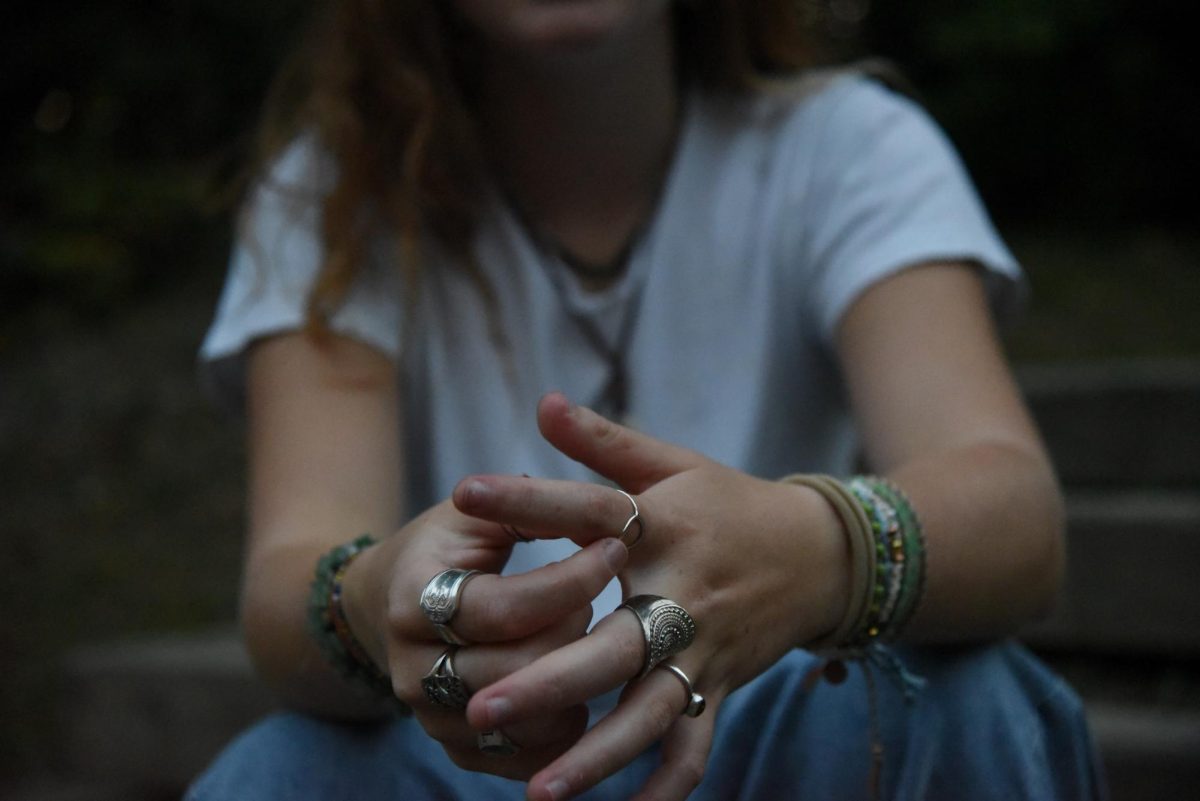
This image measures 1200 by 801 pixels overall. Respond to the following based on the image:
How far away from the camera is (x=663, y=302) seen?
152cm

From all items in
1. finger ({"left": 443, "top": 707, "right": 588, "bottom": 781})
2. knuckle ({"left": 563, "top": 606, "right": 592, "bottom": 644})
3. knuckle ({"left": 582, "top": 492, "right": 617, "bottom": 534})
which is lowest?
finger ({"left": 443, "top": 707, "right": 588, "bottom": 781})

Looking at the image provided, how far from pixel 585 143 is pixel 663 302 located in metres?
0.24

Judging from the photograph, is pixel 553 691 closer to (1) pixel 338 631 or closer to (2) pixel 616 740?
→ (2) pixel 616 740

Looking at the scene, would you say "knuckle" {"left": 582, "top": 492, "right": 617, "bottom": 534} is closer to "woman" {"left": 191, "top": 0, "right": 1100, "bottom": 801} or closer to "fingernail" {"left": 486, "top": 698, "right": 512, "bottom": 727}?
"woman" {"left": 191, "top": 0, "right": 1100, "bottom": 801}

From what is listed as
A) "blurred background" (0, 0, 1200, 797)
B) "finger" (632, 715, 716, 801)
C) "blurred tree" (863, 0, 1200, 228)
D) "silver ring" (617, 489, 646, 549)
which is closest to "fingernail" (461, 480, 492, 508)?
"silver ring" (617, 489, 646, 549)

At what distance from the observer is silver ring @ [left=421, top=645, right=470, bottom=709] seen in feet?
2.94

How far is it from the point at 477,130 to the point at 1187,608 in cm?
146

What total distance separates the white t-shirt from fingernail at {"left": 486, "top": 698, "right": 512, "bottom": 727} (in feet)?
2.20

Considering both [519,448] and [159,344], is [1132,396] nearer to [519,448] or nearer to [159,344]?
[519,448]

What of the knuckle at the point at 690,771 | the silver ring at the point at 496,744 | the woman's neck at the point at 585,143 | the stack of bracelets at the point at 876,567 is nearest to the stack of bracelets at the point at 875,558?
the stack of bracelets at the point at 876,567

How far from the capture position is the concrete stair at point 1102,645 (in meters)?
2.00

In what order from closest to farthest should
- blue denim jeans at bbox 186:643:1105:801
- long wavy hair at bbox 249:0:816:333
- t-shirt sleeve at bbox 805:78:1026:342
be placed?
1. blue denim jeans at bbox 186:643:1105:801
2. t-shirt sleeve at bbox 805:78:1026:342
3. long wavy hair at bbox 249:0:816:333

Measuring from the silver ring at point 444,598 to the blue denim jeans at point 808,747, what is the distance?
309 millimetres

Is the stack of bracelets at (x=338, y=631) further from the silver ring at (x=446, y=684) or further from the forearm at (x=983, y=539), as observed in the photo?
the forearm at (x=983, y=539)
